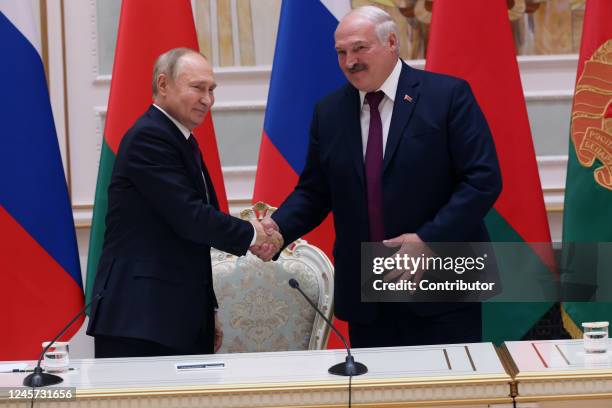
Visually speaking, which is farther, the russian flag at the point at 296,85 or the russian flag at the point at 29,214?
the russian flag at the point at 296,85

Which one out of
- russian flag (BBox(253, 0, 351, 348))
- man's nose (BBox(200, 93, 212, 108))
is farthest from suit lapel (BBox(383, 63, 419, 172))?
russian flag (BBox(253, 0, 351, 348))

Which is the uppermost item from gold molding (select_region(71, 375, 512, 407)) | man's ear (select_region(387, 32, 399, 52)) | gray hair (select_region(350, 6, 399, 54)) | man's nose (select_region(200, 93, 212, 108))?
gray hair (select_region(350, 6, 399, 54))

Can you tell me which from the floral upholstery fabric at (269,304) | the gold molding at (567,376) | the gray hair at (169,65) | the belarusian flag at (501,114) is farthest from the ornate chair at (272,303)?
the gold molding at (567,376)

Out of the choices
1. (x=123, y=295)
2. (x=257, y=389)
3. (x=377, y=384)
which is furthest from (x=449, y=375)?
(x=123, y=295)

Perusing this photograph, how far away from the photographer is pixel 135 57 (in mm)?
3385

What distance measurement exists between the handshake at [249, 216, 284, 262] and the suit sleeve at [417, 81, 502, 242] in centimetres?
47

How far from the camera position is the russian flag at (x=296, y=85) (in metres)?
3.44

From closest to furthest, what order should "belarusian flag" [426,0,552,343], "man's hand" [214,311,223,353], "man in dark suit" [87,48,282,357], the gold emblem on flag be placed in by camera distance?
"man in dark suit" [87,48,282,357] → "man's hand" [214,311,223,353] → the gold emblem on flag → "belarusian flag" [426,0,552,343]

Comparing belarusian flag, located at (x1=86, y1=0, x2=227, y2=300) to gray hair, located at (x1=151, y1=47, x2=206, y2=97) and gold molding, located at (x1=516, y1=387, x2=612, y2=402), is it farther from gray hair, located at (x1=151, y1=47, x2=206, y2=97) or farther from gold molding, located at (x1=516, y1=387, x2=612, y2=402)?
gold molding, located at (x1=516, y1=387, x2=612, y2=402)

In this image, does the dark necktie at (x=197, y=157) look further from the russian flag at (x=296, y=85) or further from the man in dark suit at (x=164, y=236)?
the russian flag at (x=296, y=85)

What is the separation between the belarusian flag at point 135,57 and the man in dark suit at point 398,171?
1.00 metres

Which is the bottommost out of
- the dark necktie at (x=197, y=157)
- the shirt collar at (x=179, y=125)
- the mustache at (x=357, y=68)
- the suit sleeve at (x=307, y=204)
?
the suit sleeve at (x=307, y=204)

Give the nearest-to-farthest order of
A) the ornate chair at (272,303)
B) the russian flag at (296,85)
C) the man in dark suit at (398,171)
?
the man in dark suit at (398,171), the ornate chair at (272,303), the russian flag at (296,85)

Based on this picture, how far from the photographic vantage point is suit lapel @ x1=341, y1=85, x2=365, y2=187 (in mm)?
2580
